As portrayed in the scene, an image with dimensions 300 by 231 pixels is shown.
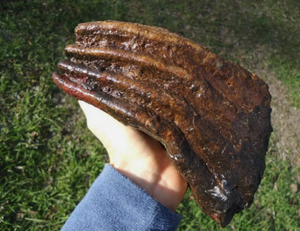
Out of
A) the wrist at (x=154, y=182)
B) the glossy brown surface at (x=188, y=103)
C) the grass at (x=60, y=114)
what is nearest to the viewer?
the glossy brown surface at (x=188, y=103)

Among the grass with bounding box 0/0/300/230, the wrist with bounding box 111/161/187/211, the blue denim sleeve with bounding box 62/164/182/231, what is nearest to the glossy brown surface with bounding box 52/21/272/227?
the blue denim sleeve with bounding box 62/164/182/231

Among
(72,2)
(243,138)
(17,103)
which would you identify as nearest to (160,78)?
(243,138)

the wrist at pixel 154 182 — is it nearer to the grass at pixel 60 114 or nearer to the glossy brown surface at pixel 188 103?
the glossy brown surface at pixel 188 103

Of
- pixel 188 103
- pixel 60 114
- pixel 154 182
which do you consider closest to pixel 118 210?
pixel 154 182

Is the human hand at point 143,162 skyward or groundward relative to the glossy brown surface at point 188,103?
groundward

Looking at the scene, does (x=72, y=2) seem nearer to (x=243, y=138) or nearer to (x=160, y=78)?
(x=160, y=78)

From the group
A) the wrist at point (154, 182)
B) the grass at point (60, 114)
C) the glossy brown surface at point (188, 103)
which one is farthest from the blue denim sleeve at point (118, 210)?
the grass at point (60, 114)

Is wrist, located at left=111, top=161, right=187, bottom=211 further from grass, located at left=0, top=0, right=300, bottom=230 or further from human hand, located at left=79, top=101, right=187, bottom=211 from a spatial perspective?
grass, located at left=0, top=0, right=300, bottom=230
